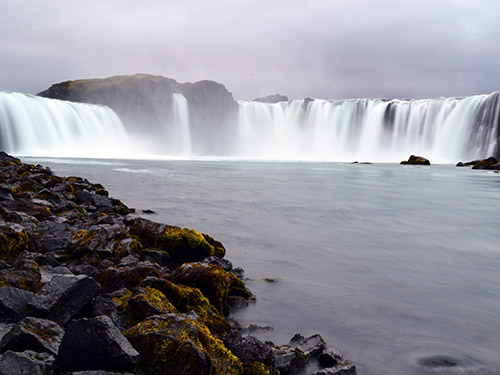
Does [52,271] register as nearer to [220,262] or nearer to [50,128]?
[220,262]

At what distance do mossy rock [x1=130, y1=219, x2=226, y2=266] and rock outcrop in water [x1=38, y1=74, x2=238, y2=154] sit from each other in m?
71.6

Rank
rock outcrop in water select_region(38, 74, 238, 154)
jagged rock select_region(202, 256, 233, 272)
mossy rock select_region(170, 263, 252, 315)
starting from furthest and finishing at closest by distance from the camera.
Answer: rock outcrop in water select_region(38, 74, 238, 154), jagged rock select_region(202, 256, 233, 272), mossy rock select_region(170, 263, 252, 315)

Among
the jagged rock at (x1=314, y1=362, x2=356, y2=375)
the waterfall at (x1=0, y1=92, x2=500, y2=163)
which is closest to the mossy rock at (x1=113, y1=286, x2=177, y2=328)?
the jagged rock at (x1=314, y1=362, x2=356, y2=375)

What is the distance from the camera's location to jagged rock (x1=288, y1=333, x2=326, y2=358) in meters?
3.43

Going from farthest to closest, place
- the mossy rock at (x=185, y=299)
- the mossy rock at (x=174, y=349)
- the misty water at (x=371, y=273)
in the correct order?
1. the misty water at (x=371, y=273)
2. the mossy rock at (x=185, y=299)
3. the mossy rock at (x=174, y=349)

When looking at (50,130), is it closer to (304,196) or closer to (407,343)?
(304,196)

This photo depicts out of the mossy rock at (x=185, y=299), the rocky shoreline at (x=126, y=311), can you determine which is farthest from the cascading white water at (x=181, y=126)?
the mossy rock at (x=185, y=299)

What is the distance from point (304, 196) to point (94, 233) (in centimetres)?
1182

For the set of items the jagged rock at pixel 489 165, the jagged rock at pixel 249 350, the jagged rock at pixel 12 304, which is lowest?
the jagged rock at pixel 249 350

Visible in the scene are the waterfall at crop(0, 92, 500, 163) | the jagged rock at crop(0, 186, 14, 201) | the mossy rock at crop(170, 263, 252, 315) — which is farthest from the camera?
the waterfall at crop(0, 92, 500, 163)

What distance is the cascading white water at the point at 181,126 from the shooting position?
77.2m

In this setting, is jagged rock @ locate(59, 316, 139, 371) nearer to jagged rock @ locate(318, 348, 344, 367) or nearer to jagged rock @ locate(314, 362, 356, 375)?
jagged rock @ locate(314, 362, 356, 375)

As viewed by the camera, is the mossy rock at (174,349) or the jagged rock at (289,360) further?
the jagged rock at (289,360)

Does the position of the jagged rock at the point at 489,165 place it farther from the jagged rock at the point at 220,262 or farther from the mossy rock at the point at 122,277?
the mossy rock at the point at 122,277
